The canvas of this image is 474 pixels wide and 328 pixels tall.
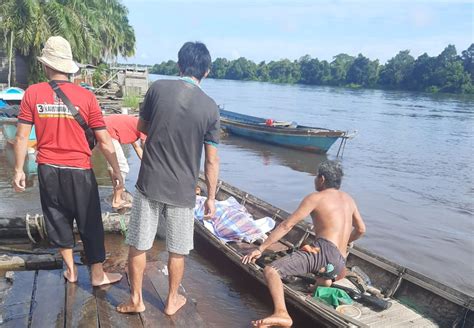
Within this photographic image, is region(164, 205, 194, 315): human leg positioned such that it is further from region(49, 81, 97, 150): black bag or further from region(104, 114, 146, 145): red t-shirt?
region(104, 114, 146, 145): red t-shirt

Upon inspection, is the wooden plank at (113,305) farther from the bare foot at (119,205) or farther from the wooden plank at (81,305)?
the bare foot at (119,205)

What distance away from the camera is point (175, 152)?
2801 millimetres

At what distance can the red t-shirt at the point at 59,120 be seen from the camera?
2.92 m

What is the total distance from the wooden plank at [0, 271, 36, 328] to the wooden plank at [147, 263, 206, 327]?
39.6 inches

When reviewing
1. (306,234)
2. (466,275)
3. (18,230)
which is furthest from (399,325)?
(18,230)

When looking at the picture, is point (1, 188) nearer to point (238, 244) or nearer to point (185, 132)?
point (238, 244)

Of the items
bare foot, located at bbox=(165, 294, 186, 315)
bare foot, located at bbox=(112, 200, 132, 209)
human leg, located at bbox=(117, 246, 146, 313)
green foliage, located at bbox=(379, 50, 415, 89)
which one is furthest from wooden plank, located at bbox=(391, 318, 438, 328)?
green foliage, located at bbox=(379, 50, 415, 89)

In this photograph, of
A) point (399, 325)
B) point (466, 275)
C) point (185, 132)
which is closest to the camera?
point (185, 132)

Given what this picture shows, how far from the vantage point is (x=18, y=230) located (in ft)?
18.5

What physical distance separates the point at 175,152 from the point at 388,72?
74936mm

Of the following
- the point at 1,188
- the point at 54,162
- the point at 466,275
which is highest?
the point at 54,162

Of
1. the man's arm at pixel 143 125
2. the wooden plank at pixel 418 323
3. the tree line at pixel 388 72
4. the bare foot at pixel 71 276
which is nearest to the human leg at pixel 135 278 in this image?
the bare foot at pixel 71 276

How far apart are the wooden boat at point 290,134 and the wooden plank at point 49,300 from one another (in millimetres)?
13162

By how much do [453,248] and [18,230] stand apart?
7.58 m
